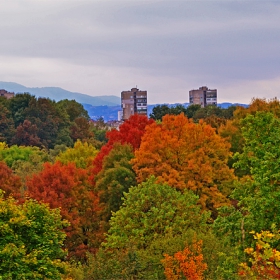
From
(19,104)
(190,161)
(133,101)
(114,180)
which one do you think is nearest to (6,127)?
(19,104)

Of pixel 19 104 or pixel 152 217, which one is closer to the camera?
pixel 152 217

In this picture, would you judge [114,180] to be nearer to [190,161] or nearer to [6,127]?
[190,161]

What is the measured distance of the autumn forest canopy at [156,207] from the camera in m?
20.8

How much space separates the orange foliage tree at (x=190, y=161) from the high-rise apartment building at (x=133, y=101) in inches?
5253

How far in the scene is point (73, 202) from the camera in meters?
37.2

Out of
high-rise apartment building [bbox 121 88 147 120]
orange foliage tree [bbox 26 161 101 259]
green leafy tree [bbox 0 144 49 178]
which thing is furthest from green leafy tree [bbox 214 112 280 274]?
high-rise apartment building [bbox 121 88 147 120]

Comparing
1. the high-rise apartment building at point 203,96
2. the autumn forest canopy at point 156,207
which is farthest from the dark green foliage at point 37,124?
the high-rise apartment building at point 203,96

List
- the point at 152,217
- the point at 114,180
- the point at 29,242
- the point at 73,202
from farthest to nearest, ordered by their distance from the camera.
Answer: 1. the point at 114,180
2. the point at 73,202
3. the point at 152,217
4. the point at 29,242

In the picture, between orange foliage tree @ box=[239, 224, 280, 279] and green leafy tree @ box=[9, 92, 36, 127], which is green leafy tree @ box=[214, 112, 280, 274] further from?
green leafy tree @ box=[9, 92, 36, 127]

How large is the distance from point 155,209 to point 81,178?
12626mm

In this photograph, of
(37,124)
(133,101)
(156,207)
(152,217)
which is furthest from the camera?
(133,101)

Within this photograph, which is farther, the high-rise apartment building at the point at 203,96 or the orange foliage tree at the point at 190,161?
the high-rise apartment building at the point at 203,96

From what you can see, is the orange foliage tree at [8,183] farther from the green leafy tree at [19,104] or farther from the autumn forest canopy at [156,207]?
the green leafy tree at [19,104]

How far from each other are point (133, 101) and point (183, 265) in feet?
497
